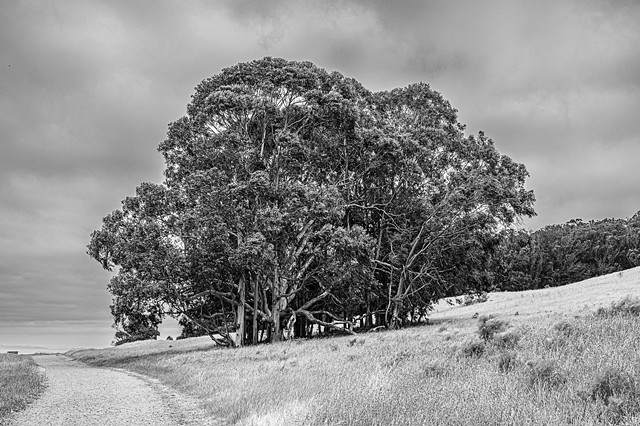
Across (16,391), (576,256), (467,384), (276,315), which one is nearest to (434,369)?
(467,384)

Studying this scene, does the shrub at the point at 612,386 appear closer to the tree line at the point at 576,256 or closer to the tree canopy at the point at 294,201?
the tree canopy at the point at 294,201

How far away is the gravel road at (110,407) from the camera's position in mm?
10219

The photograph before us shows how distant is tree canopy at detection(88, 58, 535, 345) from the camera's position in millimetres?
28641

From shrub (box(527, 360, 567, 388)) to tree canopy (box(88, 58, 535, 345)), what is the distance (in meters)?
17.9

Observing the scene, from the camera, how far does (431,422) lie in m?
7.45

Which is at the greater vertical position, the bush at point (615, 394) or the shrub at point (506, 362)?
the shrub at point (506, 362)

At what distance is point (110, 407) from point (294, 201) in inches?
714

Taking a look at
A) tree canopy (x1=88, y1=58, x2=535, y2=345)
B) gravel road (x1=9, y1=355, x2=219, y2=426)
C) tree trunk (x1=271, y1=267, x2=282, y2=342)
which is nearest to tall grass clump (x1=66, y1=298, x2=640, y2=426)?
gravel road (x1=9, y1=355, x2=219, y2=426)

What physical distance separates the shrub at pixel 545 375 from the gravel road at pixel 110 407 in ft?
19.9

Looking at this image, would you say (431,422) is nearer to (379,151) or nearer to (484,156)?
(379,151)

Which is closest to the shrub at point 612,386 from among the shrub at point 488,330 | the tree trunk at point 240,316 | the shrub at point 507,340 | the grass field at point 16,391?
the shrub at point 507,340

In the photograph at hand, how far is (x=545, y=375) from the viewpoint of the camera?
985 cm

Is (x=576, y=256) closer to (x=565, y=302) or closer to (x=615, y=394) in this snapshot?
(x=565, y=302)

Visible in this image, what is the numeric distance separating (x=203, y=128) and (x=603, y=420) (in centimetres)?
2712
